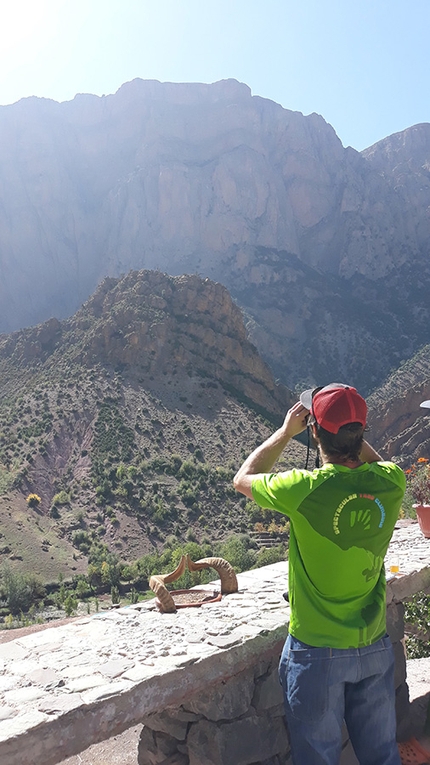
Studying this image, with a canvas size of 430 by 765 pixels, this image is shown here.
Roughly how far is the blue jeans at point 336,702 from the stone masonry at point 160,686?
573 mm

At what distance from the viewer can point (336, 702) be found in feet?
6.82

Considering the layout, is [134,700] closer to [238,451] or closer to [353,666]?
[353,666]

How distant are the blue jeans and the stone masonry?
22.6 inches

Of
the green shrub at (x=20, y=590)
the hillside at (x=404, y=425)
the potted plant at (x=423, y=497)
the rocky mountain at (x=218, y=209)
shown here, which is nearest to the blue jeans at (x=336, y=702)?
the potted plant at (x=423, y=497)

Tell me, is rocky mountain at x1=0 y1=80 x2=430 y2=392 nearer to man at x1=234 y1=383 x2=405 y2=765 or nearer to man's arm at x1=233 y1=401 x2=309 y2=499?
man's arm at x1=233 y1=401 x2=309 y2=499

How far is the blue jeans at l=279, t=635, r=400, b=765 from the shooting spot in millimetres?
2059

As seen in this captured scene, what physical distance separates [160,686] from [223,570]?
1373 millimetres

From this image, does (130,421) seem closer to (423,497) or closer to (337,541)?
(423,497)

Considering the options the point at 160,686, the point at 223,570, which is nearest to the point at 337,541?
the point at 160,686

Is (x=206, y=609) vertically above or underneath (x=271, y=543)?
above

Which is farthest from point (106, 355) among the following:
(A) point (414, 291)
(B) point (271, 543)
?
(A) point (414, 291)

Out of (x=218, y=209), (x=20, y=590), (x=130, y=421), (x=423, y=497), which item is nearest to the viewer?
(x=423, y=497)

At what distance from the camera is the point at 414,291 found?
3275 inches

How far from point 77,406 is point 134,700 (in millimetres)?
41840
